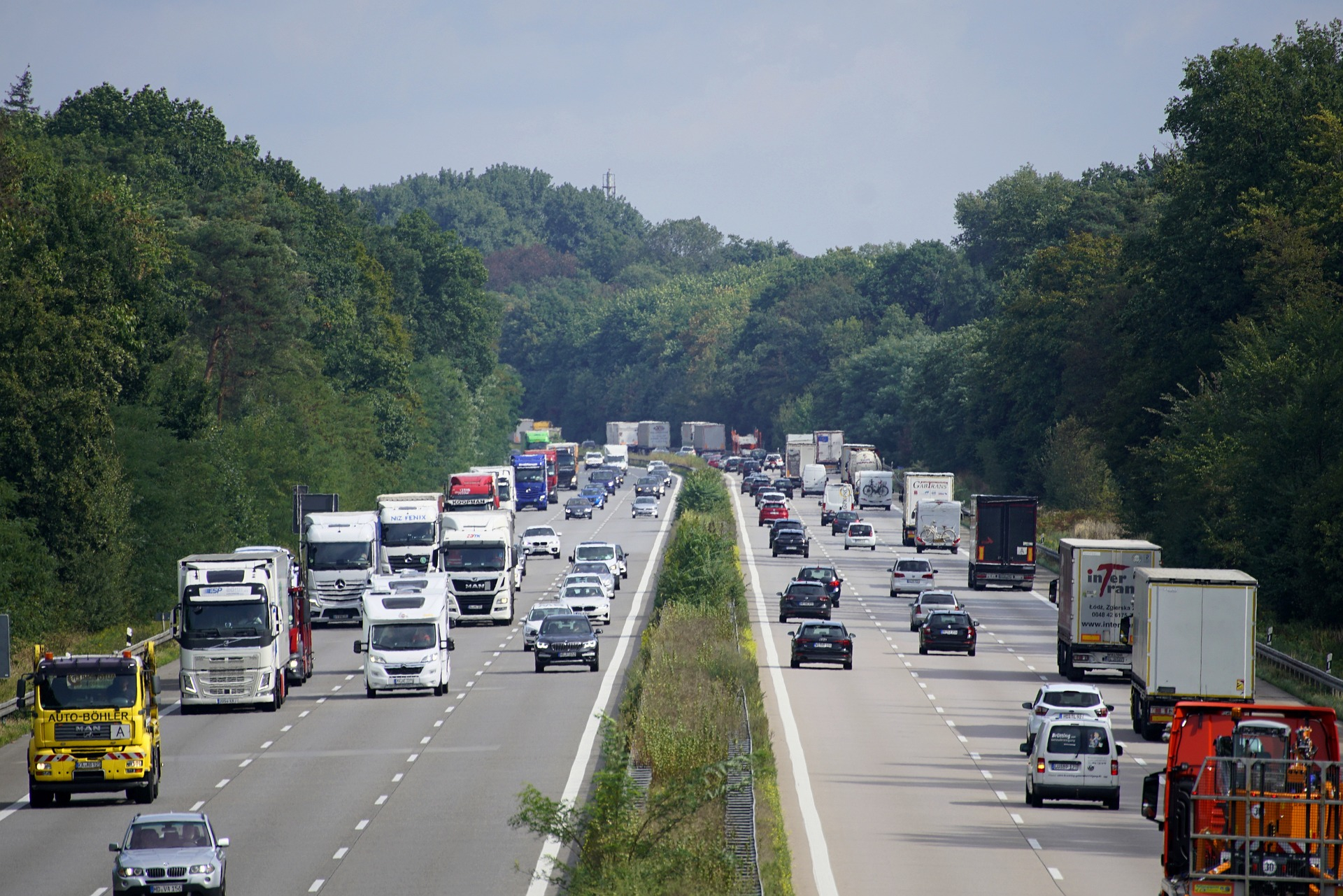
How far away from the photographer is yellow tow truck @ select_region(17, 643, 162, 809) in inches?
1098

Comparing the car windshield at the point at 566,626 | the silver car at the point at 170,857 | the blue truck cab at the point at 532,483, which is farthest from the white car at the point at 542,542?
the silver car at the point at 170,857

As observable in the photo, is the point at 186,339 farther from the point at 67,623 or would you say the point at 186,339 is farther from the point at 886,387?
the point at 886,387

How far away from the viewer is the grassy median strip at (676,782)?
62.8ft

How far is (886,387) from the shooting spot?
161000 millimetres

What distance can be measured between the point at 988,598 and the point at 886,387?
95267mm

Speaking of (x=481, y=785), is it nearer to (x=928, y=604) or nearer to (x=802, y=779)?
(x=802, y=779)

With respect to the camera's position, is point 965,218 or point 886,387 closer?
point 886,387

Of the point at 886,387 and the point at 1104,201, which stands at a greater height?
the point at 1104,201

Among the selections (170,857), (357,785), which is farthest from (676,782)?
(357,785)

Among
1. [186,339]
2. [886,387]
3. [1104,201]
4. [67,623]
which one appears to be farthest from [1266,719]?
[886,387]

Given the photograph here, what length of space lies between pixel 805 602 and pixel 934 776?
87.0ft

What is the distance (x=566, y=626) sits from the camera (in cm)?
4619

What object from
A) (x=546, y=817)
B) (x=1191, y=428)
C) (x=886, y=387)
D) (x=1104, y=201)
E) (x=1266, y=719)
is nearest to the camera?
(x=1266, y=719)

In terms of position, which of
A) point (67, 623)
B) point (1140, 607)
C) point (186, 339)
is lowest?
point (67, 623)
